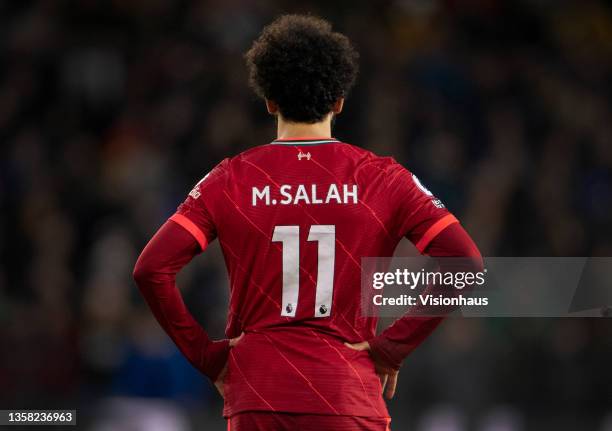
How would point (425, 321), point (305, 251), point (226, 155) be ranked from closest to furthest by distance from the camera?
point (305, 251)
point (425, 321)
point (226, 155)

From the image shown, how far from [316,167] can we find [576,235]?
5.94 meters

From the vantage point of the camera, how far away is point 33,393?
7.15 metres

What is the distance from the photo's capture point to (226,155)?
9117 millimetres

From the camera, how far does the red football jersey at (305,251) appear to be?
3.04 metres

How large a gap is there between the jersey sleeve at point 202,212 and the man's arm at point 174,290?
17mm

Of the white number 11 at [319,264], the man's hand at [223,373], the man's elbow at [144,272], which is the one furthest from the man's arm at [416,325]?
the man's elbow at [144,272]

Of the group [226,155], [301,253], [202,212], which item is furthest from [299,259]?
[226,155]

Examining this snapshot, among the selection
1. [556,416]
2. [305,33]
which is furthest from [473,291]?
[556,416]

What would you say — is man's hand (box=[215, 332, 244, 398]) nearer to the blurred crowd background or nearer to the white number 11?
the white number 11

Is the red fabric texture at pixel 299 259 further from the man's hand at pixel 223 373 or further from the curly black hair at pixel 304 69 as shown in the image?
the curly black hair at pixel 304 69

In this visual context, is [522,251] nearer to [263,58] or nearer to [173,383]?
[173,383]

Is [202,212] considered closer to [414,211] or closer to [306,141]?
[306,141]

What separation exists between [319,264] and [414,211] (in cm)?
31

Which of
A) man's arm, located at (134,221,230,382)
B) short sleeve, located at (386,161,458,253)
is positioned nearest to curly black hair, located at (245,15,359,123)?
short sleeve, located at (386,161,458,253)
